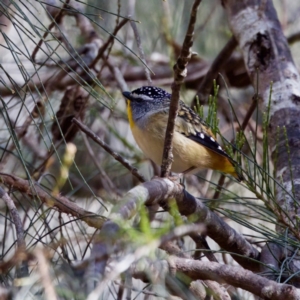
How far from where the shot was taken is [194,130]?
378 cm

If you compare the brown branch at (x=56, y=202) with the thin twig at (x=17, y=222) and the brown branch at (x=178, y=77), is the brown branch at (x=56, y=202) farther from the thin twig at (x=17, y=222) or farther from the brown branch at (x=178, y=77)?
the brown branch at (x=178, y=77)

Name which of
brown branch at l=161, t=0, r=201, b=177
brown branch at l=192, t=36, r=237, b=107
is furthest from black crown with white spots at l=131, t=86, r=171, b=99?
brown branch at l=161, t=0, r=201, b=177

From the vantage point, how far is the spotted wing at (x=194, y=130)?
3.77 meters

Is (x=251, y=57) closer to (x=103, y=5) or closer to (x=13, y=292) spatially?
(x=103, y=5)

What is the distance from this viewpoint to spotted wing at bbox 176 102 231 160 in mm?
3766

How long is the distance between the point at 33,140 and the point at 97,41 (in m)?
0.93

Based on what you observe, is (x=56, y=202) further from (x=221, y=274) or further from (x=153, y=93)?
(x=153, y=93)

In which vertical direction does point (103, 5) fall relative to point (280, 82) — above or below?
above

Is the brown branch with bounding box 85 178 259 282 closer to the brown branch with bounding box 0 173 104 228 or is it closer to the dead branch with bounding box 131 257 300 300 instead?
the dead branch with bounding box 131 257 300 300

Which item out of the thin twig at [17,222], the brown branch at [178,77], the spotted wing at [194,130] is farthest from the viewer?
the spotted wing at [194,130]

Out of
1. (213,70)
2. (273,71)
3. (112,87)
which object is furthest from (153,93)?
(112,87)

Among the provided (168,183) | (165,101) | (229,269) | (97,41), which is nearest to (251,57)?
(165,101)

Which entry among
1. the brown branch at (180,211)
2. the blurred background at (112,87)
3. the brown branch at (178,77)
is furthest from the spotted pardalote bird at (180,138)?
the brown branch at (178,77)

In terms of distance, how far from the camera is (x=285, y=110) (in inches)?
145
